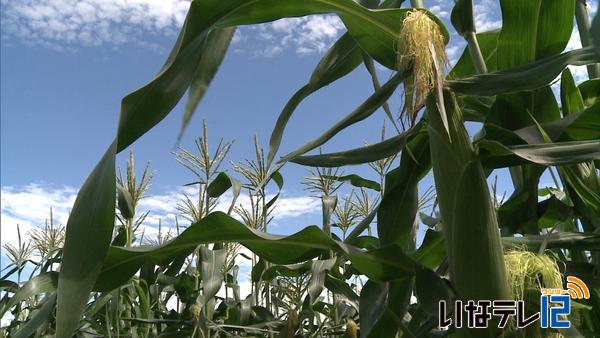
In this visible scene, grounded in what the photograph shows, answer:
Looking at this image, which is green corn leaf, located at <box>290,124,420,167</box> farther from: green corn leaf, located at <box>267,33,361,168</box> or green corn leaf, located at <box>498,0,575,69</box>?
green corn leaf, located at <box>498,0,575,69</box>

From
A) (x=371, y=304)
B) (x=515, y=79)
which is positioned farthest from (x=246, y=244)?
(x=515, y=79)

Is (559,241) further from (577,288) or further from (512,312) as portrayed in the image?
(512,312)

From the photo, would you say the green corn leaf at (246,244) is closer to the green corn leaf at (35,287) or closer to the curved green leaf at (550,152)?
the curved green leaf at (550,152)

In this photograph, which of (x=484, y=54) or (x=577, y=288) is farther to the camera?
(x=484, y=54)

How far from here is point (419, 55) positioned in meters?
0.95

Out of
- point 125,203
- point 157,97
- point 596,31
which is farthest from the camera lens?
point 125,203

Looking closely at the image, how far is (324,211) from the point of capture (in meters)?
1.83

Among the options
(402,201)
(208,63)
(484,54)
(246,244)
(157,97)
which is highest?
(484,54)

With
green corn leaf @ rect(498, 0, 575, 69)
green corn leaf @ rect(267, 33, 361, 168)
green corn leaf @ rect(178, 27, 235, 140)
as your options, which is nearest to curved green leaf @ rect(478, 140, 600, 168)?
green corn leaf @ rect(498, 0, 575, 69)

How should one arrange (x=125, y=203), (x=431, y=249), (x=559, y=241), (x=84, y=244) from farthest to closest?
(x=125, y=203) → (x=431, y=249) → (x=559, y=241) → (x=84, y=244)

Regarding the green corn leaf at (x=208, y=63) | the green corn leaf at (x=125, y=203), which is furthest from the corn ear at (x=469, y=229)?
the green corn leaf at (x=125, y=203)

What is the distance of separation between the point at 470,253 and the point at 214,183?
120cm

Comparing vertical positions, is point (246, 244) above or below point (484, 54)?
below

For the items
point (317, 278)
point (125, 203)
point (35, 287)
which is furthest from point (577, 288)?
point (125, 203)
